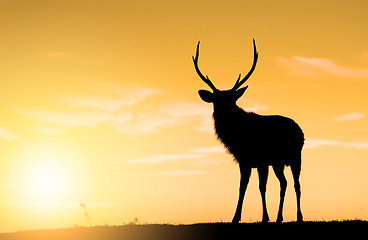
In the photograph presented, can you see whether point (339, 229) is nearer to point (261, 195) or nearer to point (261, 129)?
point (261, 195)

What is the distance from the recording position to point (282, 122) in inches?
816

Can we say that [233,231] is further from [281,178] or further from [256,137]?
[256,137]

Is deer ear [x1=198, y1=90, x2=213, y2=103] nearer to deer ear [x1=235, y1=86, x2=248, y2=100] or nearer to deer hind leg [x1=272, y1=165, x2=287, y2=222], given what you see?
deer ear [x1=235, y1=86, x2=248, y2=100]

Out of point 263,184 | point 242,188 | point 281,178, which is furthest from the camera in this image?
point 281,178

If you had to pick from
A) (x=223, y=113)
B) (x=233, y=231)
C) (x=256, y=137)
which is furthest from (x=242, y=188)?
(x=223, y=113)

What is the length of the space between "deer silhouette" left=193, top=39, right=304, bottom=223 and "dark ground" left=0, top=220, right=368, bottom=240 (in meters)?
2.43

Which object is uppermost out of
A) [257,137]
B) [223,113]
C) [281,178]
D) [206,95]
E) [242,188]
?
[206,95]

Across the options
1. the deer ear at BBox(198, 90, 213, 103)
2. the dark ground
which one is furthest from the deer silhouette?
the dark ground

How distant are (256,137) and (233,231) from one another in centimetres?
422

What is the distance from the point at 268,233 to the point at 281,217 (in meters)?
2.89

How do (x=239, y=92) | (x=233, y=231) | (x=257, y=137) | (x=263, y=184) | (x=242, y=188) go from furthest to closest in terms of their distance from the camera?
(x=239, y=92), (x=257, y=137), (x=263, y=184), (x=242, y=188), (x=233, y=231)

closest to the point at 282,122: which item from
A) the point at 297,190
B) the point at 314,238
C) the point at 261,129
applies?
the point at 261,129

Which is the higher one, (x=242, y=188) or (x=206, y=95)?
(x=206, y=95)

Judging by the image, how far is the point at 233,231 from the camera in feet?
55.4
